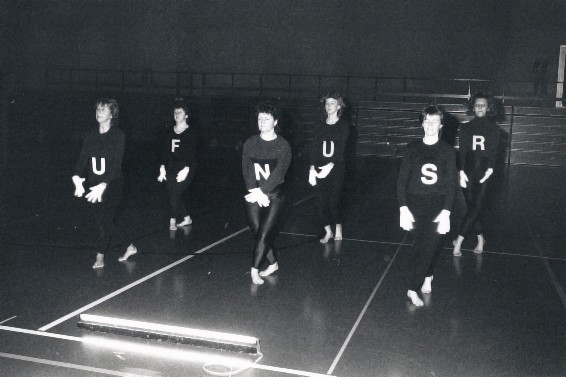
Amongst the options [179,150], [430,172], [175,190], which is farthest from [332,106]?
[430,172]

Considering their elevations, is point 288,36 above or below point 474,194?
above

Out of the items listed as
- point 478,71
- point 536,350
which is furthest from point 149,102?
point 536,350

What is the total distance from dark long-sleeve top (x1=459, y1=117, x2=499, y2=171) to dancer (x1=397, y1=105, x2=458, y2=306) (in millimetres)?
1783

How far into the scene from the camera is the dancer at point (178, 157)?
345 inches

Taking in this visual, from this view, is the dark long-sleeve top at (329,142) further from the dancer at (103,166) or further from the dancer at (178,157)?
the dancer at (103,166)

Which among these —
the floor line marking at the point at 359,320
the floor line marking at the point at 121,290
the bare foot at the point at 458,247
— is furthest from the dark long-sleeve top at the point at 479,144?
the floor line marking at the point at 121,290

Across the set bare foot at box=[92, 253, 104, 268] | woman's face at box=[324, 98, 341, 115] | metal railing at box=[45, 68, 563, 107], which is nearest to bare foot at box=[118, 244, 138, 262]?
bare foot at box=[92, 253, 104, 268]

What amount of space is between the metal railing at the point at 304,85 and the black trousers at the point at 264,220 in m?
13.3

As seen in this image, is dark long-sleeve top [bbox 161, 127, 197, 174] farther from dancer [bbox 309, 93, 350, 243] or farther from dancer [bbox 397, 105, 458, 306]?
dancer [bbox 397, 105, 458, 306]

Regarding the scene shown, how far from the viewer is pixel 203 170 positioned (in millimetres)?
16359

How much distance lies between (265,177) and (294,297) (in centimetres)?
116

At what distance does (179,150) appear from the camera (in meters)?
8.84

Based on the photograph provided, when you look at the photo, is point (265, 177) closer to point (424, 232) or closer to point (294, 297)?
point (294, 297)

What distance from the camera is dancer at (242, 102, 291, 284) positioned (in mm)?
6070
